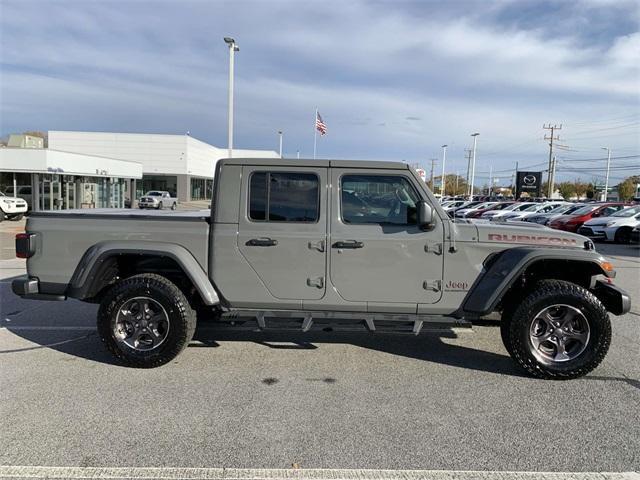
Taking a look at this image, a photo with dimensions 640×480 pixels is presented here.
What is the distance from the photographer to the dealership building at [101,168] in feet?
88.5

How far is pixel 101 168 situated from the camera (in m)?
33.2

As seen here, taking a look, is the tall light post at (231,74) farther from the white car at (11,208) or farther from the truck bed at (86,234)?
the truck bed at (86,234)

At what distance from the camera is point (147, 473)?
2.89 m

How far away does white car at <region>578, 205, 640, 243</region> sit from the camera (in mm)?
18219

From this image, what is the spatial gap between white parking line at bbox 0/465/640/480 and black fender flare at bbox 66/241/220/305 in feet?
5.84

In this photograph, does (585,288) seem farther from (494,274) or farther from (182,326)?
(182,326)

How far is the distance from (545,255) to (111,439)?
3.78 meters

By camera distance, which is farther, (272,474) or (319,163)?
(319,163)

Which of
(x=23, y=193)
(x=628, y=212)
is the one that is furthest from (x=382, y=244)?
(x=23, y=193)

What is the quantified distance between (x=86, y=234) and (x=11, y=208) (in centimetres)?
2194

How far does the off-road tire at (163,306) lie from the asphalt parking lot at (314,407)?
15cm

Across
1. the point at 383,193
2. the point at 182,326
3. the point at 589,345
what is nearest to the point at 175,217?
the point at 182,326

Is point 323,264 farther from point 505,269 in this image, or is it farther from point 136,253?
point 136,253

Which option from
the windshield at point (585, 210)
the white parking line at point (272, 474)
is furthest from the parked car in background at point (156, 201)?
the white parking line at point (272, 474)
